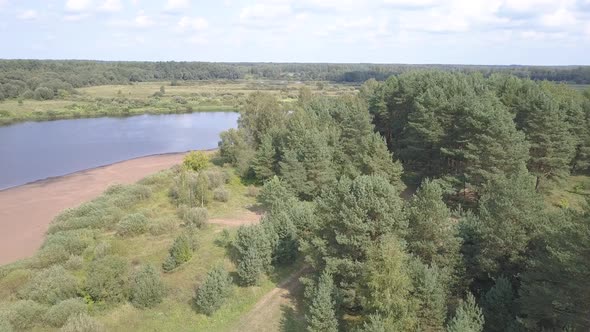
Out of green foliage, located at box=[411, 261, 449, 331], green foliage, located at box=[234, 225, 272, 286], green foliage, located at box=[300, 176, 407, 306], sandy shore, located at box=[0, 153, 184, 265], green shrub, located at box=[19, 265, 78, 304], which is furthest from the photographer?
sandy shore, located at box=[0, 153, 184, 265]

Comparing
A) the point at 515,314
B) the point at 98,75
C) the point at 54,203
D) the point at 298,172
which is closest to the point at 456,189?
the point at 298,172

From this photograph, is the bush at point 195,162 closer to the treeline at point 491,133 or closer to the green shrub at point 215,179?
the green shrub at point 215,179

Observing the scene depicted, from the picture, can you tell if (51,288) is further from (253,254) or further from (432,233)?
(432,233)

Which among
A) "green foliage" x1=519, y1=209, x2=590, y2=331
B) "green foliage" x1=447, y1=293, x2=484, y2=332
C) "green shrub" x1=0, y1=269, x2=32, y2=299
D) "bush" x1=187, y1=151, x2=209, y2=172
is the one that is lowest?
"green shrub" x1=0, y1=269, x2=32, y2=299

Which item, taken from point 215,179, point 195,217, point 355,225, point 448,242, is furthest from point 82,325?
point 215,179

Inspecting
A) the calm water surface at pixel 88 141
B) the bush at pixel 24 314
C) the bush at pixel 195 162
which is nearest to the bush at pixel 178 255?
the bush at pixel 24 314

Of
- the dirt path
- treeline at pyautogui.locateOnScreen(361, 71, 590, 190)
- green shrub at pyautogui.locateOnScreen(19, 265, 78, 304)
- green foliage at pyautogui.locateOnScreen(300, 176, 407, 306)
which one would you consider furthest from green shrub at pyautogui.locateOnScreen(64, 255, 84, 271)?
treeline at pyautogui.locateOnScreen(361, 71, 590, 190)

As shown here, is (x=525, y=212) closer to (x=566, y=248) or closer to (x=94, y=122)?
(x=566, y=248)

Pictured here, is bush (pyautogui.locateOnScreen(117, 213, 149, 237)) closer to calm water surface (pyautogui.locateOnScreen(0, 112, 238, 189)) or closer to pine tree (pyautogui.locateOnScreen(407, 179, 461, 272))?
pine tree (pyautogui.locateOnScreen(407, 179, 461, 272))
